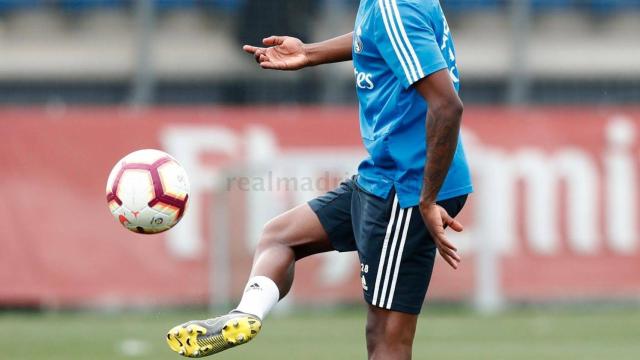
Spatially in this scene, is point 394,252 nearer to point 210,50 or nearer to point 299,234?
point 299,234

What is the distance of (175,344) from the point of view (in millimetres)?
5387

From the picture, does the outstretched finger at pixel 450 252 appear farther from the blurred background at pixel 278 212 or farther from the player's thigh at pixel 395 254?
the blurred background at pixel 278 212

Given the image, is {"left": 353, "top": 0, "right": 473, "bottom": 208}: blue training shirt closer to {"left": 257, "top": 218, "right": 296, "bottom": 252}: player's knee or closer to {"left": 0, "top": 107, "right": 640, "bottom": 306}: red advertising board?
{"left": 257, "top": 218, "right": 296, "bottom": 252}: player's knee

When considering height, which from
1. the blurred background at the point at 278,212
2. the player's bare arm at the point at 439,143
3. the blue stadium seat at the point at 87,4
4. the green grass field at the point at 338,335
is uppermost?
the blue stadium seat at the point at 87,4

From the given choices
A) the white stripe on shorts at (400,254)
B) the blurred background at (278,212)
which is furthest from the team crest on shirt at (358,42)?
the blurred background at (278,212)

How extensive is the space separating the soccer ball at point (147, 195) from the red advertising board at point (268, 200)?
22.5 ft

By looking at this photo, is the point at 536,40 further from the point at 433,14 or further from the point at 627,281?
the point at 433,14

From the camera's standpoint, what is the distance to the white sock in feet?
18.4

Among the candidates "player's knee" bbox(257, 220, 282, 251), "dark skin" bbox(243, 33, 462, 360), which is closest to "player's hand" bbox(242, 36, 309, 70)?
"dark skin" bbox(243, 33, 462, 360)

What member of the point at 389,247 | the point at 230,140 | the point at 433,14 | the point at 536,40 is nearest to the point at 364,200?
the point at 389,247

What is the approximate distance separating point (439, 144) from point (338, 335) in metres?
5.97

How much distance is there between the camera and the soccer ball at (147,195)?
239 inches

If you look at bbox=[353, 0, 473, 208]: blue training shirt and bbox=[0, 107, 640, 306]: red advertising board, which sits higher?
bbox=[353, 0, 473, 208]: blue training shirt

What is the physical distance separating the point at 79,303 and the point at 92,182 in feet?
4.19
